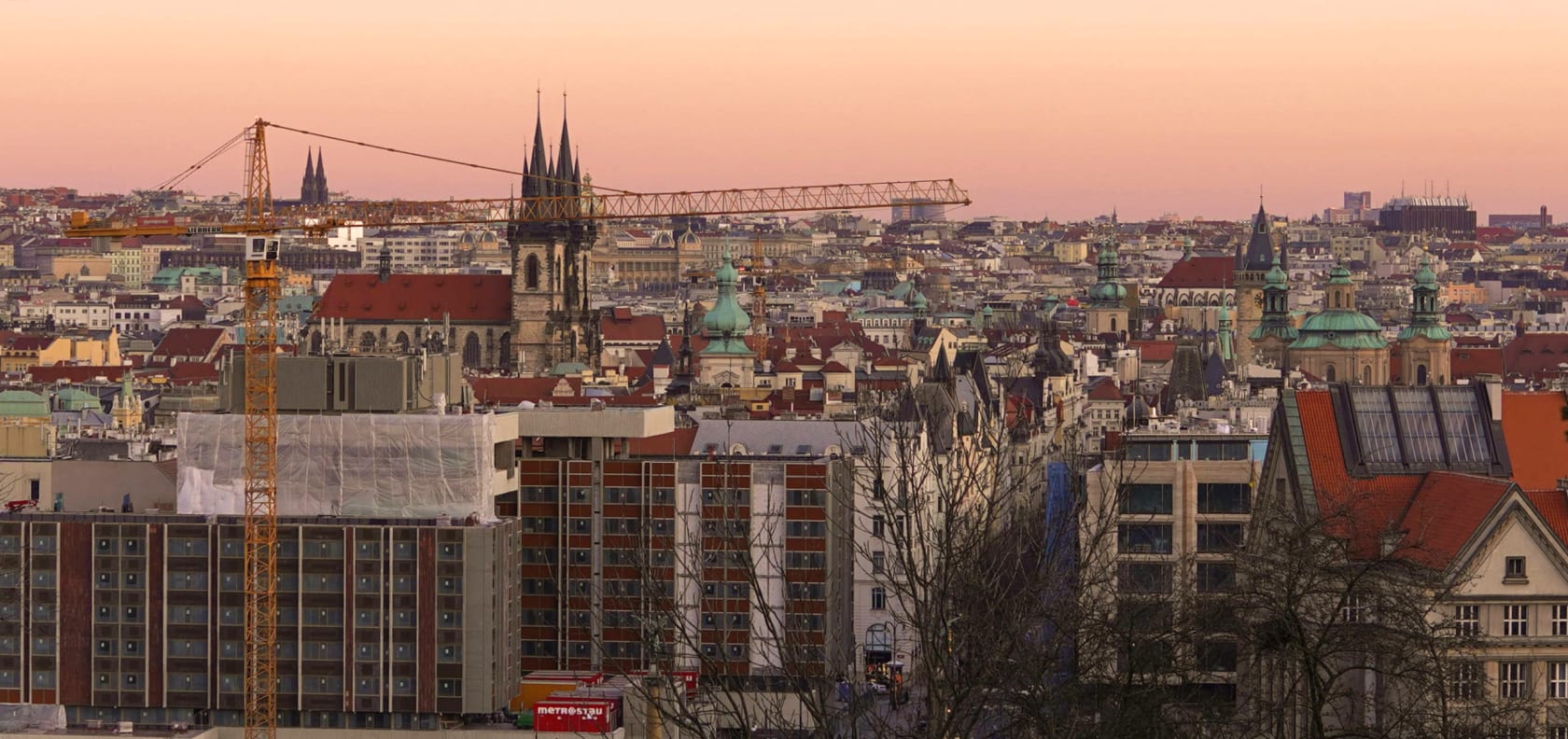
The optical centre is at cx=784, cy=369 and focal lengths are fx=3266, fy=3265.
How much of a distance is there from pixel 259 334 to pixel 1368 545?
142ft

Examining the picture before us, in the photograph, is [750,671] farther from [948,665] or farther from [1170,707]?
[948,665]

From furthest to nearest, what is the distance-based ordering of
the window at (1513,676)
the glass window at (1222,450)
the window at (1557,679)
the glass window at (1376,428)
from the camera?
the glass window at (1222,450)
the glass window at (1376,428)
the window at (1557,679)
the window at (1513,676)

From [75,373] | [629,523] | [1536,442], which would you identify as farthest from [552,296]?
[1536,442]

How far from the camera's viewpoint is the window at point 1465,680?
117 feet

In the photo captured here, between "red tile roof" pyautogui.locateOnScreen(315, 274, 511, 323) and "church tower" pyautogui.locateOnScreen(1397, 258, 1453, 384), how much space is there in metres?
49.2

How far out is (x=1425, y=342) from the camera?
591 ft

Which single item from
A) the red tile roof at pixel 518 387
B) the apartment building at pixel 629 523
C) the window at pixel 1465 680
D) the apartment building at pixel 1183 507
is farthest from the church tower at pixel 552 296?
the window at pixel 1465 680

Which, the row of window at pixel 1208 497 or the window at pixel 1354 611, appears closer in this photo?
the window at pixel 1354 611

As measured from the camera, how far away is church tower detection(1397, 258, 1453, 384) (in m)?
179

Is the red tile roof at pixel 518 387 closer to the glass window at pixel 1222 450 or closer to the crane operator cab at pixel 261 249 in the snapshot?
the crane operator cab at pixel 261 249

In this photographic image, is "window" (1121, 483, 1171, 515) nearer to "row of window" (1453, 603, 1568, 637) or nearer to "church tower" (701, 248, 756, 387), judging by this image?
"row of window" (1453, 603, 1568, 637)

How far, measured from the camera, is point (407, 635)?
6575 centimetres

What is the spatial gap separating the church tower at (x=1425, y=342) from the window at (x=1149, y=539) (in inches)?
4801

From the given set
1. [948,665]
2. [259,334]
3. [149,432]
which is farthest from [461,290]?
[948,665]
